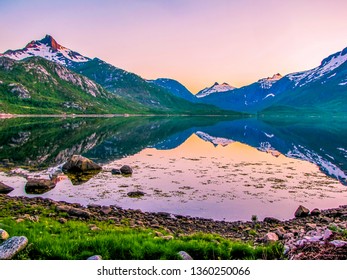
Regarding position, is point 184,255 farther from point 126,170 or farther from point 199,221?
point 126,170

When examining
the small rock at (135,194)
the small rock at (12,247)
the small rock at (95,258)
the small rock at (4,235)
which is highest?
the small rock at (12,247)

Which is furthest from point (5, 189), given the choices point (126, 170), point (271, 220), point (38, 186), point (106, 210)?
point (271, 220)

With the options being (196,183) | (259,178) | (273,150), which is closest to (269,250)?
(196,183)

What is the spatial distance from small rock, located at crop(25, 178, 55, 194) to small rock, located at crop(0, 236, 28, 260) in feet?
80.5

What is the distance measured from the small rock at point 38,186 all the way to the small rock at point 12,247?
2453 centimetres

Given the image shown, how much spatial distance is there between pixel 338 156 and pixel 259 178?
26.2 meters

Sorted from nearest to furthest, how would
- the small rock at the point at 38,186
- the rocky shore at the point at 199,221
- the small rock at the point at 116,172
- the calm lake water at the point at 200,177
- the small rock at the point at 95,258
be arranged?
the small rock at the point at 95,258
the rocky shore at the point at 199,221
the calm lake water at the point at 200,177
the small rock at the point at 38,186
the small rock at the point at 116,172

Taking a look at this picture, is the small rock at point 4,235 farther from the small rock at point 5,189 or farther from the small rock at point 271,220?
the small rock at point 5,189

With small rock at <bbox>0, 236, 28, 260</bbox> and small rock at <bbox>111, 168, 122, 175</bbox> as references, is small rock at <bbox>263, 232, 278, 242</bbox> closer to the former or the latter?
small rock at <bbox>0, 236, 28, 260</bbox>

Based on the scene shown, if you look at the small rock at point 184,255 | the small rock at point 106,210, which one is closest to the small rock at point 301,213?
the small rock at point 106,210

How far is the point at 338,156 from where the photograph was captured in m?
61.4

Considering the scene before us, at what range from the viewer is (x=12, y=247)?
439 inches

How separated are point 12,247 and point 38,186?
86.0 ft

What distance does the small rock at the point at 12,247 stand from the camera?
1077 cm
